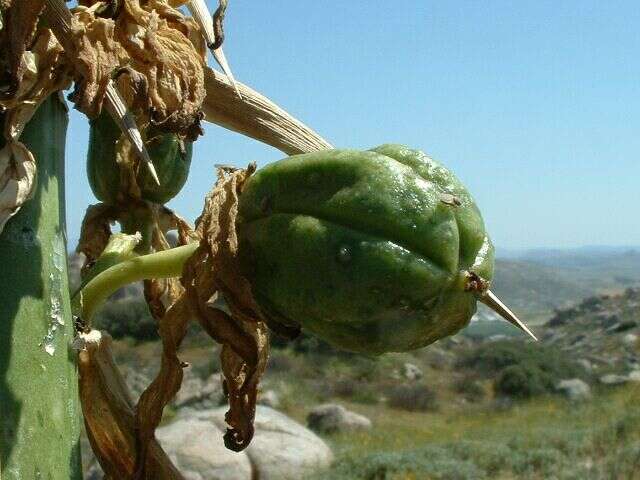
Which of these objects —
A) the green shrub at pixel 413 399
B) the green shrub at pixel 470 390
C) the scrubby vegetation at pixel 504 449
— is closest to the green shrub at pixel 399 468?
the scrubby vegetation at pixel 504 449

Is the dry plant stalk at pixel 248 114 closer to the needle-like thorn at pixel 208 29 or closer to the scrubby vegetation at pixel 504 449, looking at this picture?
the needle-like thorn at pixel 208 29

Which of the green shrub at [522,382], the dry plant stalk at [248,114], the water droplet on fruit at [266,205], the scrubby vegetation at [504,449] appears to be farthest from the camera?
the green shrub at [522,382]

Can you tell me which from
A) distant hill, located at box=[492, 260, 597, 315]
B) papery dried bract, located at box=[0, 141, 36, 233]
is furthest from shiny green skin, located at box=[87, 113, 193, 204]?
distant hill, located at box=[492, 260, 597, 315]

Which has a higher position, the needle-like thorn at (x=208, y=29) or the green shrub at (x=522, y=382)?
the green shrub at (x=522, y=382)

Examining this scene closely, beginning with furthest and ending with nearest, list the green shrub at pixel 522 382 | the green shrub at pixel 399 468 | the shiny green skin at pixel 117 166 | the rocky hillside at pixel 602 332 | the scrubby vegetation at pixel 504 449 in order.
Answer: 1. the rocky hillside at pixel 602 332
2. the green shrub at pixel 522 382
3. the scrubby vegetation at pixel 504 449
4. the green shrub at pixel 399 468
5. the shiny green skin at pixel 117 166

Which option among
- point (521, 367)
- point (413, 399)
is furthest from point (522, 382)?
point (413, 399)

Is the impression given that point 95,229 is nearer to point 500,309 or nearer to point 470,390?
point 500,309

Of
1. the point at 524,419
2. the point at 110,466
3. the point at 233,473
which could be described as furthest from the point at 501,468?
the point at 110,466
